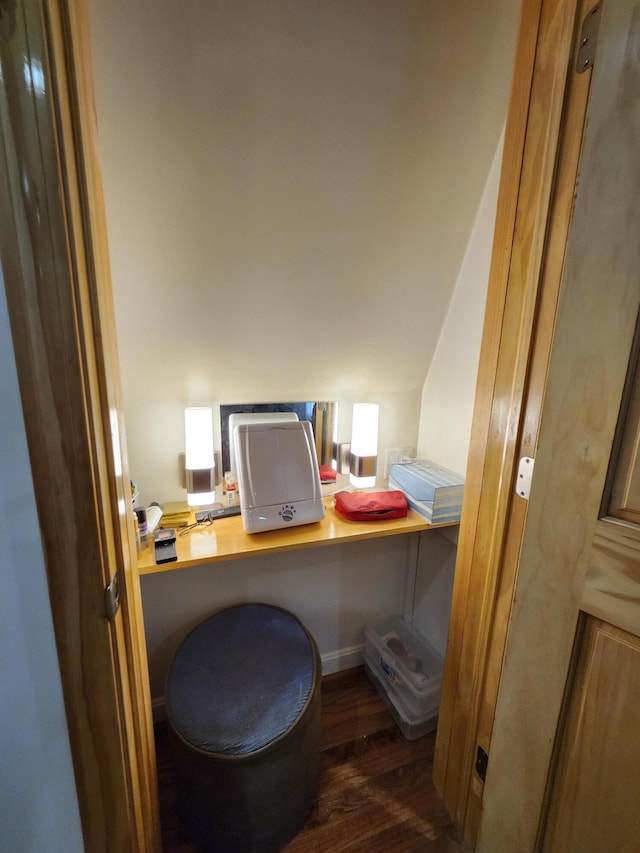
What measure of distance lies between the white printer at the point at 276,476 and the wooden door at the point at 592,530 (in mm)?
758

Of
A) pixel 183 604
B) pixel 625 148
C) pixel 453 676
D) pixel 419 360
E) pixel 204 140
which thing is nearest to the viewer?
pixel 625 148

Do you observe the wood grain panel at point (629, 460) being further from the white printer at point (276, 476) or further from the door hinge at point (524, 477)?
the white printer at point (276, 476)

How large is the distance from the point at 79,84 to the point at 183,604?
1.53 metres

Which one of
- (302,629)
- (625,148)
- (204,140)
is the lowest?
(302,629)

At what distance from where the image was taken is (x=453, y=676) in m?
1.13

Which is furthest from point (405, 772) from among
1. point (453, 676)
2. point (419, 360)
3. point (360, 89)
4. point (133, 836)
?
point (360, 89)

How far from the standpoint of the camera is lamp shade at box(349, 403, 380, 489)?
4.92 ft

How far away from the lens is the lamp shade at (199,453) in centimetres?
130

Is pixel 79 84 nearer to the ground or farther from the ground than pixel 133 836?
farther from the ground

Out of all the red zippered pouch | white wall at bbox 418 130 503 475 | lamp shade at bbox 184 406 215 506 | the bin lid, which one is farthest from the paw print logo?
white wall at bbox 418 130 503 475

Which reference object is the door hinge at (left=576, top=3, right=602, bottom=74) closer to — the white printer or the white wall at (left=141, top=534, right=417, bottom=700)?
the white printer

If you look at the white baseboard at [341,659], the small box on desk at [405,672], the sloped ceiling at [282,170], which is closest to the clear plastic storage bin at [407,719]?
the small box on desk at [405,672]

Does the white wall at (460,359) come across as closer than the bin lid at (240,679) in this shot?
No

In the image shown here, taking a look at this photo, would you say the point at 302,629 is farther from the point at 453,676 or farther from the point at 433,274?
the point at 433,274
